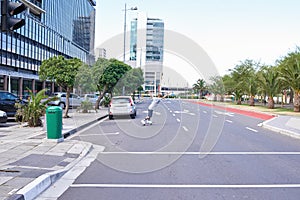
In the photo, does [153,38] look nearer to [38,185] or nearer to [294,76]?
[294,76]

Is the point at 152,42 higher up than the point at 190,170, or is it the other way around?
the point at 152,42

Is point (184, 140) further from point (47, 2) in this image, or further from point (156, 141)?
point (47, 2)

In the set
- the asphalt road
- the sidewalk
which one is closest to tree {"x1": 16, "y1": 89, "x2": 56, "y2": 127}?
the sidewalk

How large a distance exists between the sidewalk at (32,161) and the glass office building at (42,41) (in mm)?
29690

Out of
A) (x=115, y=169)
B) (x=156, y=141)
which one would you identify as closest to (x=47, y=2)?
(x=156, y=141)

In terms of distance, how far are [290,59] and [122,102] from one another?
26.0m

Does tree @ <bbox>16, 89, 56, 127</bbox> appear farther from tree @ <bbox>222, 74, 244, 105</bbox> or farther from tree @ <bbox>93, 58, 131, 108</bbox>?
tree @ <bbox>222, 74, 244, 105</bbox>

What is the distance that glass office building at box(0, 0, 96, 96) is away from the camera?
49.6 meters

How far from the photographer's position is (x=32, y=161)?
8.36 meters

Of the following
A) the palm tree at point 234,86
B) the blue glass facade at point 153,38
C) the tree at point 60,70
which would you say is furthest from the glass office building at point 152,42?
the palm tree at point 234,86

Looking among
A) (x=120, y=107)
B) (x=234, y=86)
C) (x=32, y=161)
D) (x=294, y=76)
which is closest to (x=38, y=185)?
(x=32, y=161)

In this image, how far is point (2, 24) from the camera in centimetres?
704

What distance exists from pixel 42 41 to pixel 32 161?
57.3 m

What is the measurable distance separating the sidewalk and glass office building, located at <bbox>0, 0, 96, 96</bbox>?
1169 inches
